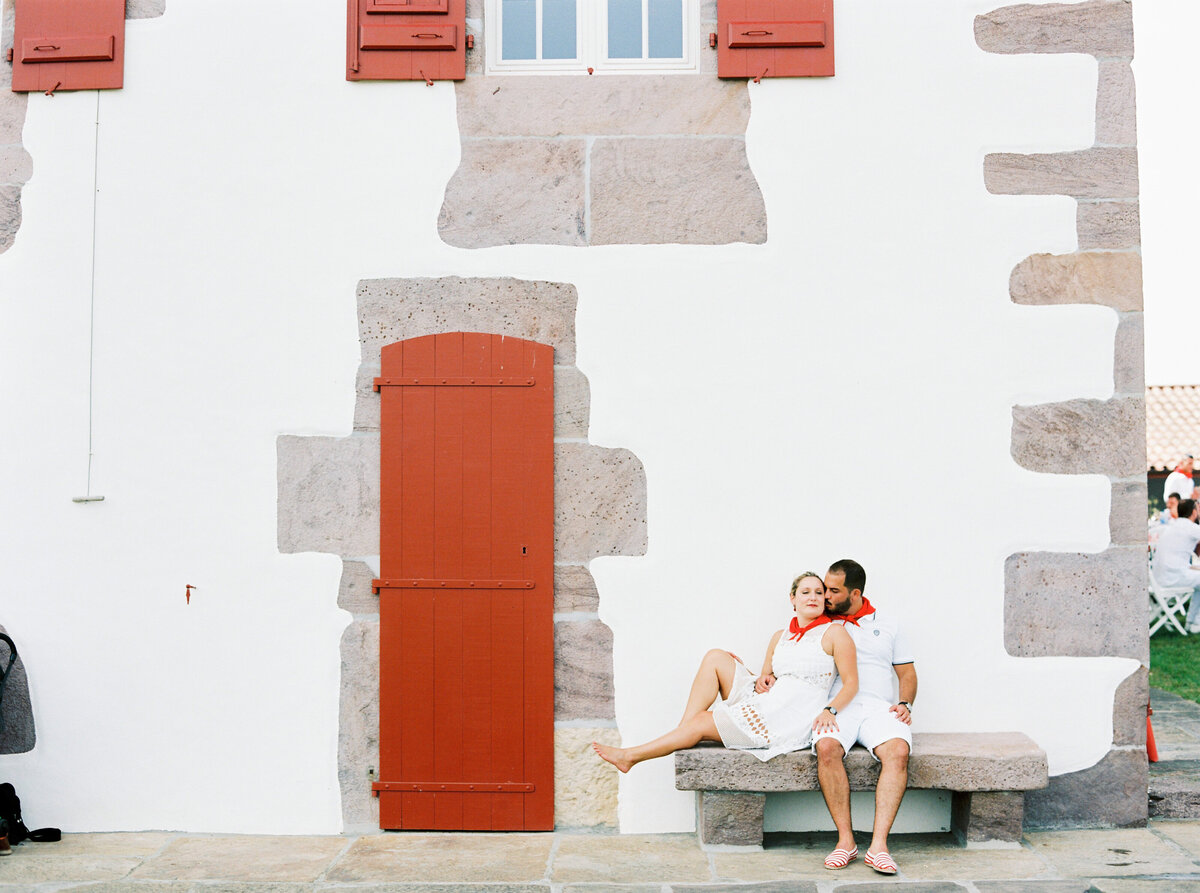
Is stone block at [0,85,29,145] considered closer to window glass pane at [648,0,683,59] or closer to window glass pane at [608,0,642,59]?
window glass pane at [608,0,642,59]

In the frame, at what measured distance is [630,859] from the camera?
3.87 meters

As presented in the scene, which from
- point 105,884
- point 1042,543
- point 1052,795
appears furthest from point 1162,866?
point 105,884

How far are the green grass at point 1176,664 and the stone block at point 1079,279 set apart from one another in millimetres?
3136

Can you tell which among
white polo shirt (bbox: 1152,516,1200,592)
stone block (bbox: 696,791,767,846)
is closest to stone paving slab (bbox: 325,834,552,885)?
stone block (bbox: 696,791,767,846)

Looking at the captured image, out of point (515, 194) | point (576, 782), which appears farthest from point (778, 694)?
point (515, 194)

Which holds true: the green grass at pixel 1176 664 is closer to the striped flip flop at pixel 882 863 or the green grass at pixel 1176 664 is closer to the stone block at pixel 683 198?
the striped flip flop at pixel 882 863

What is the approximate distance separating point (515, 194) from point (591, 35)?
29.1 inches

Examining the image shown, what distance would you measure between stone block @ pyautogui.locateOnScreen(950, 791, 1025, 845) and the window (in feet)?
9.88

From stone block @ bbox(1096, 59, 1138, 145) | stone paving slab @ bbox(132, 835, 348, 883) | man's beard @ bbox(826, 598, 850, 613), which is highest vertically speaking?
stone block @ bbox(1096, 59, 1138, 145)

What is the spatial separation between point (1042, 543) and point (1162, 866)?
118cm

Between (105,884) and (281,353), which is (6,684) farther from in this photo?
(281,353)

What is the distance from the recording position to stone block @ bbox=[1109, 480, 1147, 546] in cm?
414

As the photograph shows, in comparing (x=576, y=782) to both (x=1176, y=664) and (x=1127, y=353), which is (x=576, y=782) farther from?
(x=1176, y=664)

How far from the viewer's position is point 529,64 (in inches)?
171
